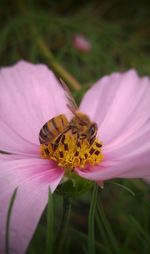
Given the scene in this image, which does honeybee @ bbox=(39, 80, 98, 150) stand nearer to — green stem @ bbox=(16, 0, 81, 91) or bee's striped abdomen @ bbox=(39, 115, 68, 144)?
bee's striped abdomen @ bbox=(39, 115, 68, 144)

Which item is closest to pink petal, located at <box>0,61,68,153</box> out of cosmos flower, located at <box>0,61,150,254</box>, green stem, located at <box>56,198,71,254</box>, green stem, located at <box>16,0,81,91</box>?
cosmos flower, located at <box>0,61,150,254</box>

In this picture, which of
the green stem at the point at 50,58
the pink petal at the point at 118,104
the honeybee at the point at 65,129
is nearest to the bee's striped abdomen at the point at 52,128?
the honeybee at the point at 65,129

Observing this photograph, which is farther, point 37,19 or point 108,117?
point 37,19

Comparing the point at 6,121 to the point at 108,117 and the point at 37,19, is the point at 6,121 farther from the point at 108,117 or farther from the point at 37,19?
the point at 37,19

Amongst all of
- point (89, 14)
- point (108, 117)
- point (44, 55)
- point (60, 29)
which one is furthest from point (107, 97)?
point (89, 14)

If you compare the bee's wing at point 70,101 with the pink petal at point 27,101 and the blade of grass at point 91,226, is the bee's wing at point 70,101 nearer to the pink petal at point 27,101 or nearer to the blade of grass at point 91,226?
the pink petal at point 27,101

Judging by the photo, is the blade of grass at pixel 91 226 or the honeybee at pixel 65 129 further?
the honeybee at pixel 65 129
